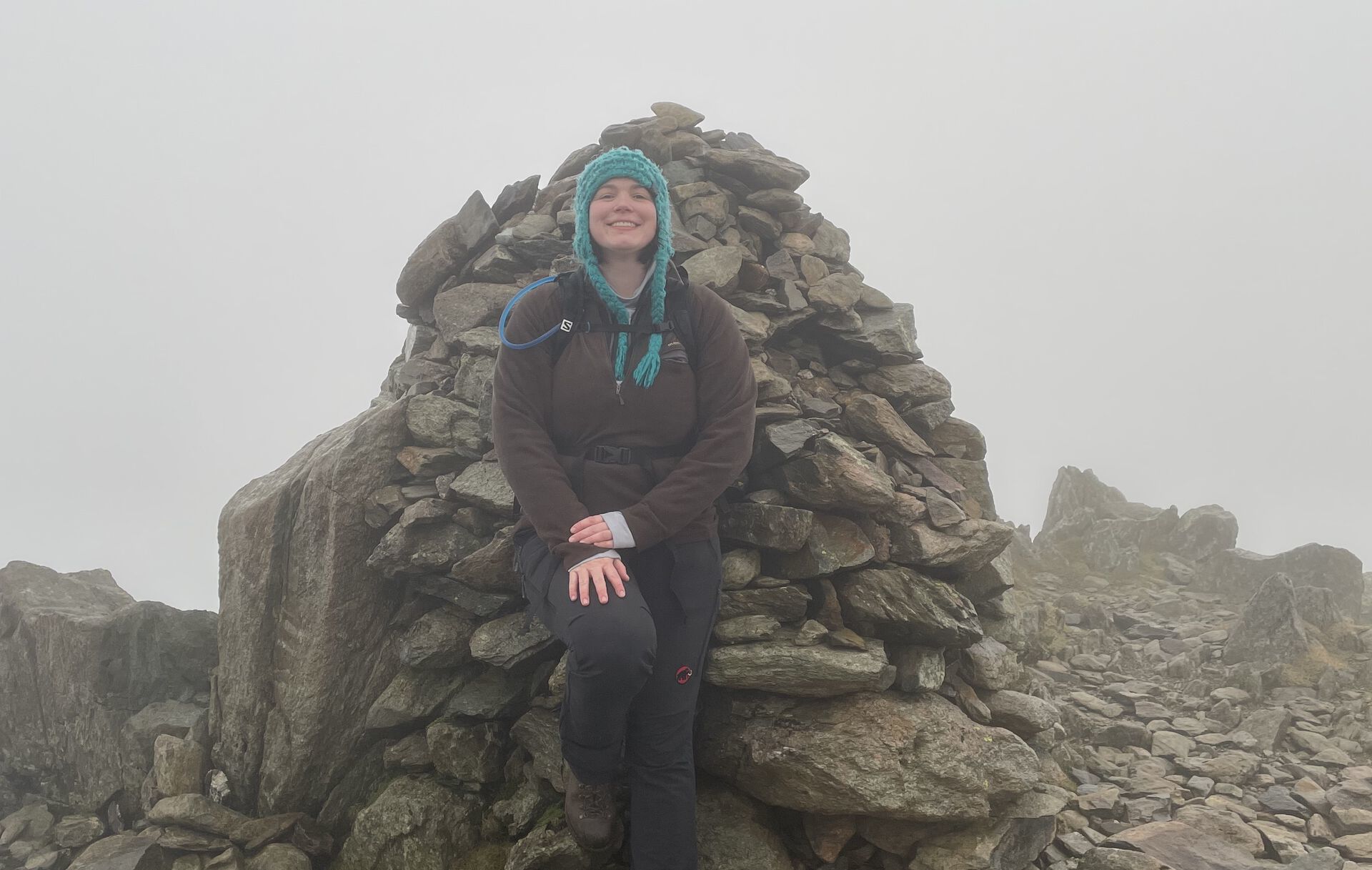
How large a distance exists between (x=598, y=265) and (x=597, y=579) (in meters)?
2.96

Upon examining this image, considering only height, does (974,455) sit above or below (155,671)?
above

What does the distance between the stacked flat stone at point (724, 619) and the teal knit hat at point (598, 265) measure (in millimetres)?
2309

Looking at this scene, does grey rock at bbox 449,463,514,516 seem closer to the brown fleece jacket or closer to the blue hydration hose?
the brown fleece jacket

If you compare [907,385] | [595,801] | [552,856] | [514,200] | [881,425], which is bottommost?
[552,856]

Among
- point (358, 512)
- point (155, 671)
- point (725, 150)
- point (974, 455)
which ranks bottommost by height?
point (155, 671)

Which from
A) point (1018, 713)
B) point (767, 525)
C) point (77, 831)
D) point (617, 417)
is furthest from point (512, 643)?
point (77, 831)

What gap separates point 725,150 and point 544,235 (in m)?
3.26

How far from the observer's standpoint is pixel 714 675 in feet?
24.9

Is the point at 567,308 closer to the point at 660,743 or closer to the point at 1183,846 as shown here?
the point at 660,743

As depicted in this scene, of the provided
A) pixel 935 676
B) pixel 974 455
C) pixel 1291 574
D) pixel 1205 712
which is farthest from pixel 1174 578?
pixel 935 676

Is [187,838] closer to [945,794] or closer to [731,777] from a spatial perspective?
[731,777]

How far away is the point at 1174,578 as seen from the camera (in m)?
17.5

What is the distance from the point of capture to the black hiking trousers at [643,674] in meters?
5.71

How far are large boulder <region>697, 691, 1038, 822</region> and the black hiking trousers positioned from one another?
129 cm
